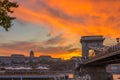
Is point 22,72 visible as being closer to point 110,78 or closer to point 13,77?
point 13,77

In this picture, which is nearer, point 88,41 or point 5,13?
point 5,13

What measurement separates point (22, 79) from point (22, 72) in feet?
18.0

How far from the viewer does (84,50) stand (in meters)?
182

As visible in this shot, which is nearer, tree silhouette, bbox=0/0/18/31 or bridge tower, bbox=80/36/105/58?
tree silhouette, bbox=0/0/18/31

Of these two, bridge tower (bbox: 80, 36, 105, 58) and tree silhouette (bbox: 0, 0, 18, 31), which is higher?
bridge tower (bbox: 80, 36, 105, 58)

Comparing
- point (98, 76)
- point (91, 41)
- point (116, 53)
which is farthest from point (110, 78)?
point (91, 41)

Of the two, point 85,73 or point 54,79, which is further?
point 85,73

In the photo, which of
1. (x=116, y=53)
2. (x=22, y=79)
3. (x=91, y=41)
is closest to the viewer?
(x=116, y=53)

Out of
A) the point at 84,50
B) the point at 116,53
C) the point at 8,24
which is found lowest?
the point at 8,24

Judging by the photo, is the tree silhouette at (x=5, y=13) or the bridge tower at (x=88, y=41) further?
the bridge tower at (x=88, y=41)

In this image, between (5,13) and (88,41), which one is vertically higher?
(88,41)

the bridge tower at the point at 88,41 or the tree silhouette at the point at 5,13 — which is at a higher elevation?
the bridge tower at the point at 88,41

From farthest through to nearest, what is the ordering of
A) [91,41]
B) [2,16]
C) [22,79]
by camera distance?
[91,41], [22,79], [2,16]

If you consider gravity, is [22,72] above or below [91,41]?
below
